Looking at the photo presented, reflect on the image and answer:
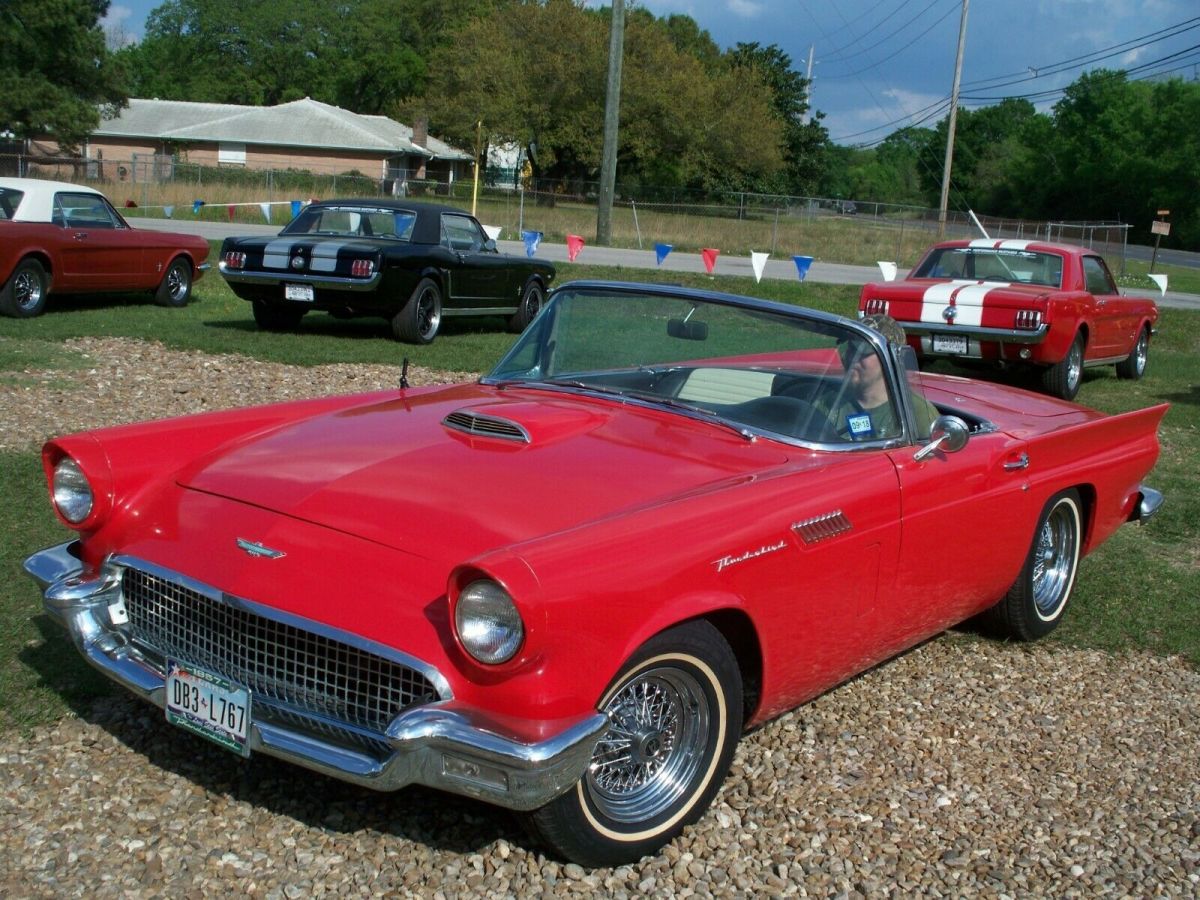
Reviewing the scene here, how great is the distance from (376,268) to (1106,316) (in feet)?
23.7

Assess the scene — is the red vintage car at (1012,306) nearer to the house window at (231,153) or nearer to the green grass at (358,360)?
the green grass at (358,360)

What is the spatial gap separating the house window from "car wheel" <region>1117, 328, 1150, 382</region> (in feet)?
184

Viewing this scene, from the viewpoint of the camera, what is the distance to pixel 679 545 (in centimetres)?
309

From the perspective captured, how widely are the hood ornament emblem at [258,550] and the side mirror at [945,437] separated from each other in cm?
208

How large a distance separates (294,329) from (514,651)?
35.3ft

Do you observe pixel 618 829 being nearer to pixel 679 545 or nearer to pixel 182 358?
pixel 679 545

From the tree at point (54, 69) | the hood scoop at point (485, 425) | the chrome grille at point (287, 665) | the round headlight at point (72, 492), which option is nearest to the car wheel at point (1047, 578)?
the hood scoop at point (485, 425)

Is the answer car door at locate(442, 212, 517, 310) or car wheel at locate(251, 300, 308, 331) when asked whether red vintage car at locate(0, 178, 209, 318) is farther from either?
car door at locate(442, 212, 517, 310)

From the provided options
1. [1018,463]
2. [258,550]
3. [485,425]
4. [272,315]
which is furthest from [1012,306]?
[258,550]

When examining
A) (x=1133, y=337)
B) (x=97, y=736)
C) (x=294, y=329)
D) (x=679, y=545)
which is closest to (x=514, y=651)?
(x=679, y=545)

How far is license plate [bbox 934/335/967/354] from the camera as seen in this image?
11227mm

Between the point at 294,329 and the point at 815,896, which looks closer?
the point at 815,896

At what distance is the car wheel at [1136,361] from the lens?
45.2ft

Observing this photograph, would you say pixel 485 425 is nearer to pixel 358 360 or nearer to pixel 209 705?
pixel 209 705
